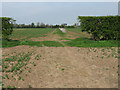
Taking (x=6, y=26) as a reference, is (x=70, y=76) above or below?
below

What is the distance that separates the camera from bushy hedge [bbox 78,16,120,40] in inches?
707

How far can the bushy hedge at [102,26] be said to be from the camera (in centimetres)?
1797

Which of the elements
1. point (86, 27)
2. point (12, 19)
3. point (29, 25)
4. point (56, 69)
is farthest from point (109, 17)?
point (29, 25)

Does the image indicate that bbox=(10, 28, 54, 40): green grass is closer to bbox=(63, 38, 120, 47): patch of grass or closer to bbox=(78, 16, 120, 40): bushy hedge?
bbox=(78, 16, 120, 40): bushy hedge

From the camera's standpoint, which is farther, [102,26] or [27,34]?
[27,34]

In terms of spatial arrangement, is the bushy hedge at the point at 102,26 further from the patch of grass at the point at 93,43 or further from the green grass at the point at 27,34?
the green grass at the point at 27,34

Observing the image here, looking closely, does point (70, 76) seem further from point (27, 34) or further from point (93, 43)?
point (27, 34)

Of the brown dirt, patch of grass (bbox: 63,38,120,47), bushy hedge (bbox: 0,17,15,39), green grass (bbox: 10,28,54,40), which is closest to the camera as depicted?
the brown dirt

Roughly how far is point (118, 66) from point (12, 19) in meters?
14.4

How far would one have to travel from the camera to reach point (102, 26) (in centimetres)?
1841

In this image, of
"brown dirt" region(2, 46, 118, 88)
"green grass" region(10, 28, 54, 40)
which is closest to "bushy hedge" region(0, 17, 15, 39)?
Result: "green grass" region(10, 28, 54, 40)

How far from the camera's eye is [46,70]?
7.06m

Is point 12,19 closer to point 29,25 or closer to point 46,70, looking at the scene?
point 46,70

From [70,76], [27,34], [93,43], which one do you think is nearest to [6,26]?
[93,43]
